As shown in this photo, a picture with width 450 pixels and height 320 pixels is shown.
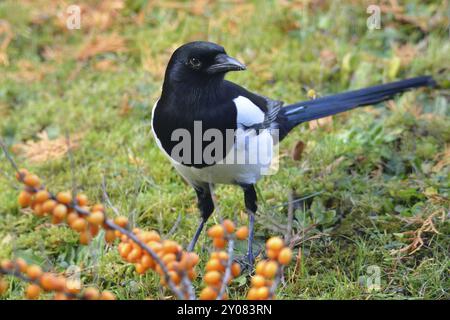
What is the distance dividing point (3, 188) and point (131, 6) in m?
1.89

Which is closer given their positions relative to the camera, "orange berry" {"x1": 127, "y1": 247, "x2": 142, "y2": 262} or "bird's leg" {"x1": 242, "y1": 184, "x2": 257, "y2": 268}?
"orange berry" {"x1": 127, "y1": 247, "x2": 142, "y2": 262}

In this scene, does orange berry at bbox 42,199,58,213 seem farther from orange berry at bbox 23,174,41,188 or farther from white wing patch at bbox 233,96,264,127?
white wing patch at bbox 233,96,264,127

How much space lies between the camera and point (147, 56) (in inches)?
161

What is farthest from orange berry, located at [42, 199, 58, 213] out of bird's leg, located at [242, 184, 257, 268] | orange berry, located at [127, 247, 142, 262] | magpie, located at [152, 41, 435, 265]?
bird's leg, located at [242, 184, 257, 268]

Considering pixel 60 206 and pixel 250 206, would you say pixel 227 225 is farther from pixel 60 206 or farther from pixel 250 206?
pixel 250 206

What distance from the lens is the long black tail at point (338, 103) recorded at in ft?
10.0

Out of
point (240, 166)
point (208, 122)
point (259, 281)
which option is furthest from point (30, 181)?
point (240, 166)

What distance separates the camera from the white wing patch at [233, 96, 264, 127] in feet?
8.34

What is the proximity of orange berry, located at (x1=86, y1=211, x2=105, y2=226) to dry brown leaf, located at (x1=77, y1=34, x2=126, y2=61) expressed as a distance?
2805 mm

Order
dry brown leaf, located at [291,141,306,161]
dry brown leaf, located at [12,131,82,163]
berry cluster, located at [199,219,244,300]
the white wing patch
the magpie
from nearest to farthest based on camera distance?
berry cluster, located at [199,219,244,300] → the magpie → the white wing patch → dry brown leaf, located at [291,141,306,161] → dry brown leaf, located at [12,131,82,163]

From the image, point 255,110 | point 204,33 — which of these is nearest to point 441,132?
point 255,110
